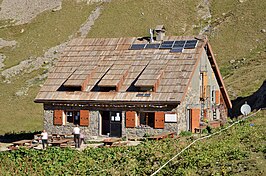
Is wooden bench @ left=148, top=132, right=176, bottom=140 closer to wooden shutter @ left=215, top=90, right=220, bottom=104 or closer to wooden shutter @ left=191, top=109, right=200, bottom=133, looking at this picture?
wooden shutter @ left=191, top=109, right=200, bottom=133

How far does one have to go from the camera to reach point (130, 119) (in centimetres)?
4081

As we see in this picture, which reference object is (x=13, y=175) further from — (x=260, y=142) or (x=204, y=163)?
(x=260, y=142)

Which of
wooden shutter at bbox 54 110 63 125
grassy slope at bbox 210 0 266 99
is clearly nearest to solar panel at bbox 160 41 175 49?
wooden shutter at bbox 54 110 63 125

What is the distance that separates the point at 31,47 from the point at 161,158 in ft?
259

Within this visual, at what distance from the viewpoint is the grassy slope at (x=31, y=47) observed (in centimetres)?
6491

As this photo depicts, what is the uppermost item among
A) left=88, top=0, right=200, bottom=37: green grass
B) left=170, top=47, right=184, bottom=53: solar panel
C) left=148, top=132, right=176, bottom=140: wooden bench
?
left=88, top=0, right=200, bottom=37: green grass

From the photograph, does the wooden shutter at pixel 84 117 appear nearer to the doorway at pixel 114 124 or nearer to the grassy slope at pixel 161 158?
the doorway at pixel 114 124

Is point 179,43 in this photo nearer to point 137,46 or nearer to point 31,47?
point 137,46

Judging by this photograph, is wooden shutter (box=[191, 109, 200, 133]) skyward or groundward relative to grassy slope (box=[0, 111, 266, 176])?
skyward

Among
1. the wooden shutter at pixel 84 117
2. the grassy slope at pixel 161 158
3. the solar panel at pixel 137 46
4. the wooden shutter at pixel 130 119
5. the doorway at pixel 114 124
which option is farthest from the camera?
the solar panel at pixel 137 46

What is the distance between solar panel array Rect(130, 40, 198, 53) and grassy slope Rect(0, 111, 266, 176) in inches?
389

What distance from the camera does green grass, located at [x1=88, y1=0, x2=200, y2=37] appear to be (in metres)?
108

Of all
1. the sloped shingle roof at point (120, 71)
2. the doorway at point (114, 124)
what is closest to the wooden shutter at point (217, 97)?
the sloped shingle roof at point (120, 71)

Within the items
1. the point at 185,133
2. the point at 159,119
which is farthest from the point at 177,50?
the point at 185,133
